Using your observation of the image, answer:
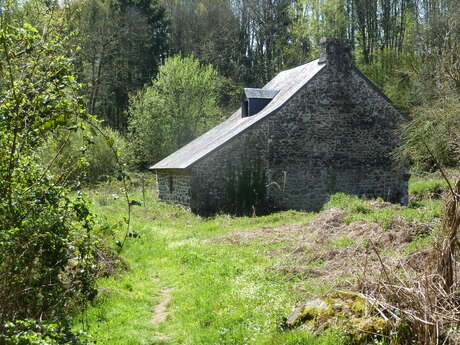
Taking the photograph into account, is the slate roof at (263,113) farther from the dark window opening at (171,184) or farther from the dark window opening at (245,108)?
the dark window opening at (171,184)

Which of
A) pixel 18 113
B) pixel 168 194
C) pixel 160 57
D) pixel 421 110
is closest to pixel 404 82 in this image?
pixel 421 110

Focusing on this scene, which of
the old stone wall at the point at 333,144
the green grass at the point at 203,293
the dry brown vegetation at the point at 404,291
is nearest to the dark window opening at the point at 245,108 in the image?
the old stone wall at the point at 333,144

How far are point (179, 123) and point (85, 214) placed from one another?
104ft

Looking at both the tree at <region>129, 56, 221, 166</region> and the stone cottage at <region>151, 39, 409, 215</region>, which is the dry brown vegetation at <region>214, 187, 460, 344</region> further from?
the tree at <region>129, 56, 221, 166</region>

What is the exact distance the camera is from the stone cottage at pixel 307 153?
792 inches

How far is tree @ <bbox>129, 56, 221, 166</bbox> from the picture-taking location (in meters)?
35.4

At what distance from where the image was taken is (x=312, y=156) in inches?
852

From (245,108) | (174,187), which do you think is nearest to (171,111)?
(245,108)

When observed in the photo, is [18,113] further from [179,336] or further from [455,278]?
[455,278]

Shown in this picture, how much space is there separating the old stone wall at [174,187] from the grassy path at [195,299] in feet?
23.7

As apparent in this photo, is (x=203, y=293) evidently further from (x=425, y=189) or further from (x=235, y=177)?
(x=425, y=189)

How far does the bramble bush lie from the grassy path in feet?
3.00

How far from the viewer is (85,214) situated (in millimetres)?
4621

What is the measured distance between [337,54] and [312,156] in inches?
190
